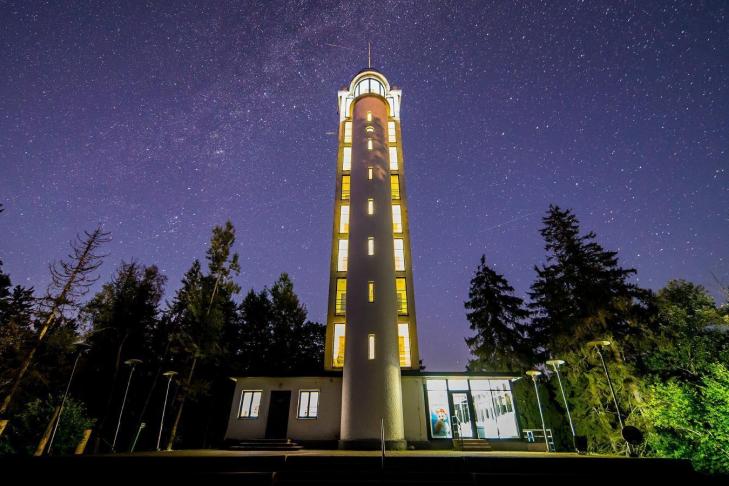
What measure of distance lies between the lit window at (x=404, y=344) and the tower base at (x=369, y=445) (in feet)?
19.0

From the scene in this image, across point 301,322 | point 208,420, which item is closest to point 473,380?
point 301,322

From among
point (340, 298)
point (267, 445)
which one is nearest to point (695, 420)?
point (340, 298)

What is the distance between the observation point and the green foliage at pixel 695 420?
1405 centimetres

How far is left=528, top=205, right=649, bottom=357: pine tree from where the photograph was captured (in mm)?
21953

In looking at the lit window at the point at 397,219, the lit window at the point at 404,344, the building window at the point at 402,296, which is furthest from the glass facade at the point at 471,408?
the lit window at the point at 397,219

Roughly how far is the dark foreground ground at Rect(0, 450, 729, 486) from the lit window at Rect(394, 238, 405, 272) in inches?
625

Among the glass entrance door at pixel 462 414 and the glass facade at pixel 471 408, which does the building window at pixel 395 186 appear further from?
the glass entrance door at pixel 462 414

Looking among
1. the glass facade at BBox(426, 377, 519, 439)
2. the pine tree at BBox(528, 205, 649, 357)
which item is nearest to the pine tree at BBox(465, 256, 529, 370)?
the pine tree at BBox(528, 205, 649, 357)

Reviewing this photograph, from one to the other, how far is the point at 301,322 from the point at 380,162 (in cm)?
2134

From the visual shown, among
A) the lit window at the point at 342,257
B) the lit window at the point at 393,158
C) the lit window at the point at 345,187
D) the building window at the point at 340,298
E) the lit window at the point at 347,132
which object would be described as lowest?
the building window at the point at 340,298

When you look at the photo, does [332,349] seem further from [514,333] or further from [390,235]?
[514,333]

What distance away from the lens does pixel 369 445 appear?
14586 millimetres

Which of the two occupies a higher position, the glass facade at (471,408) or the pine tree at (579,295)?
the pine tree at (579,295)

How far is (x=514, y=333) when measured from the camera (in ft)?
93.5
